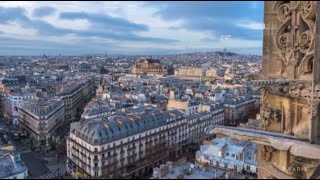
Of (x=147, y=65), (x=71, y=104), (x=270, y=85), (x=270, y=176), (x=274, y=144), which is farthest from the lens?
(x=147, y=65)

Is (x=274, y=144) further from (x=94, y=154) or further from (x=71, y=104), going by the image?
(x=71, y=104)

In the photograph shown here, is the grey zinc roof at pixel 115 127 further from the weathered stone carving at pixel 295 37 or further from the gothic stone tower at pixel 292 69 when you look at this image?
the weathered stone carving at pixel 295 37

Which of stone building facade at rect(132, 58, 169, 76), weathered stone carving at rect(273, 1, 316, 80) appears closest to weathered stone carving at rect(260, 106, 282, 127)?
weathered stone carving at rect(273, 1, 316, 80)

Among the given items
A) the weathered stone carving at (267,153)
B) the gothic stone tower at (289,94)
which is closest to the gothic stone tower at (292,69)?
the gothic stone tower at (289,94)

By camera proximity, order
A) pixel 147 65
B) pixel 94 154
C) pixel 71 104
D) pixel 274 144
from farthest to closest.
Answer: pixel 147 65 → pixel 71 104 → pixel 94 154 → pixel 274 144

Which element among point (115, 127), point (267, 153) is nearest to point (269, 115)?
point (267, 153)

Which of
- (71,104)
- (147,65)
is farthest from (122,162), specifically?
(147,65)

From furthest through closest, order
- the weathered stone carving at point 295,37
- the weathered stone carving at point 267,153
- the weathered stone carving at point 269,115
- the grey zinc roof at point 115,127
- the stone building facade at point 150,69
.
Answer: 1. the stone building facade at point 150,69
2. the grey zinc roof at point 115,127
3. the weathered stone carving at point 269,115
4. the weathered stone carving at point 267,153
5. the weathered stone carving at point 295,37

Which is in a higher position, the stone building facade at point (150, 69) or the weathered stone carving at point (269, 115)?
the weathered stone carving at point (269, 115)

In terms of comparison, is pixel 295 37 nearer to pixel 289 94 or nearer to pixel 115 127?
pixel 289 94

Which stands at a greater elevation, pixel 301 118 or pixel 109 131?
pixel 301 118
